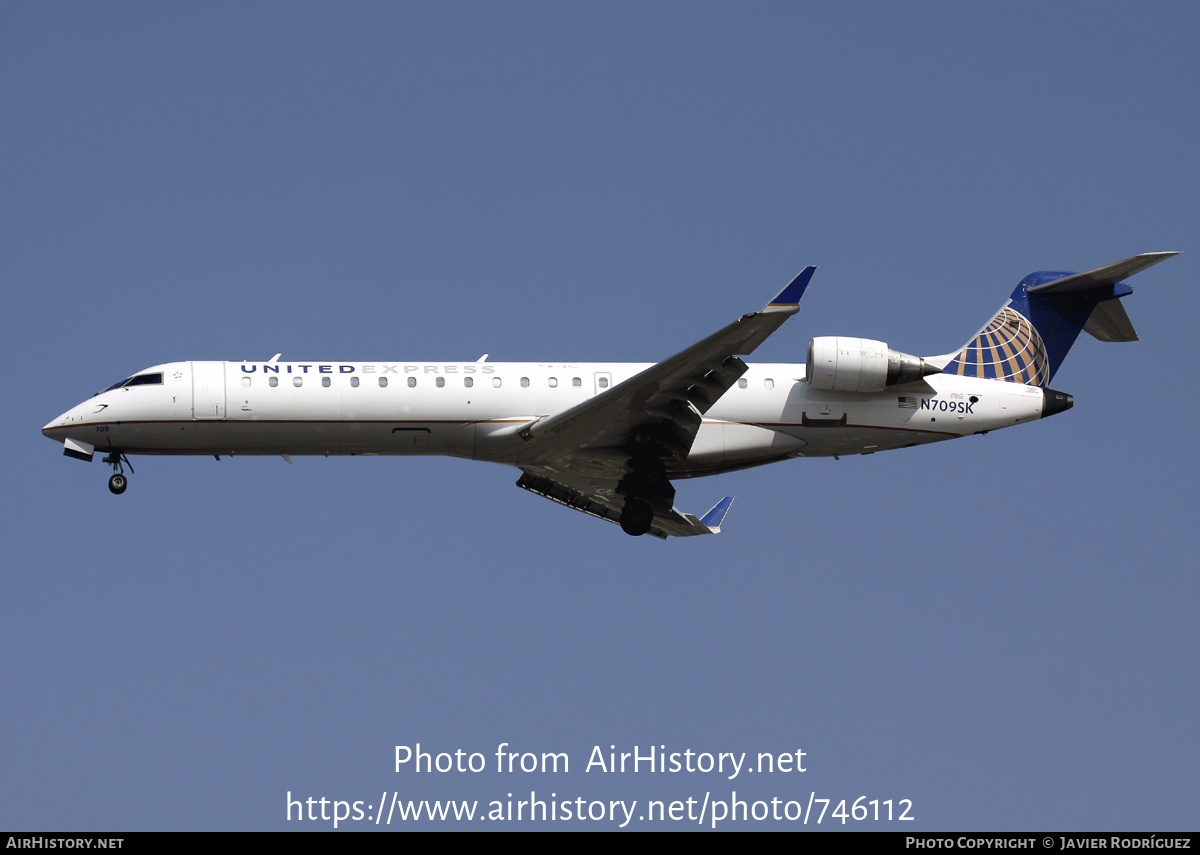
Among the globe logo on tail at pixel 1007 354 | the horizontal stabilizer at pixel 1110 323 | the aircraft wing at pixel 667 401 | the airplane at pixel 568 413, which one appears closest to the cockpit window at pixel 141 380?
the airplane at pixel 568 413

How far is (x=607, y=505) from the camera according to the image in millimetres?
30078

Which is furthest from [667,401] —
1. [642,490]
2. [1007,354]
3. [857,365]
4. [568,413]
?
[1007,354]

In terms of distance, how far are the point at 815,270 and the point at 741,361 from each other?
2.34 metres

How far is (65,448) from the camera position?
2611 centimetres

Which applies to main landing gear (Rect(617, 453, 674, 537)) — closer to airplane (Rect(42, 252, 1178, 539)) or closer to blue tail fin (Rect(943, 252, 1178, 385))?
airplane (Rect(42, 252, 1178, 539))

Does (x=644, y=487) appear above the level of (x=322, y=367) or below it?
below

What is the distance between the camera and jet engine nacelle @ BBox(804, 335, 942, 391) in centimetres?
2625

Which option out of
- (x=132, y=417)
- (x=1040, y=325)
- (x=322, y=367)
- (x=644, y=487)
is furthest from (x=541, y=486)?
(x=1040, y=325)

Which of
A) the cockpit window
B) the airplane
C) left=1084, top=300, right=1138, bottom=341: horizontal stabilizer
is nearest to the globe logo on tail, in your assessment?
the airplane

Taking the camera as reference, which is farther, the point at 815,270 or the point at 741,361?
the point at 741,361

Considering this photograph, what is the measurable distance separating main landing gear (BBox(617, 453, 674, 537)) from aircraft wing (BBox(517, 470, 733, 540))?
1.44 meters

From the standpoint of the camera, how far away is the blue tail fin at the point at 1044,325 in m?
28.1

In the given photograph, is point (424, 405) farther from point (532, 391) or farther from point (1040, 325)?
point (1040, 325)

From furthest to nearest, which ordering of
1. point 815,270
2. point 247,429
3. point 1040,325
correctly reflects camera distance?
point 1040,325, point 247,429, point 815,270
